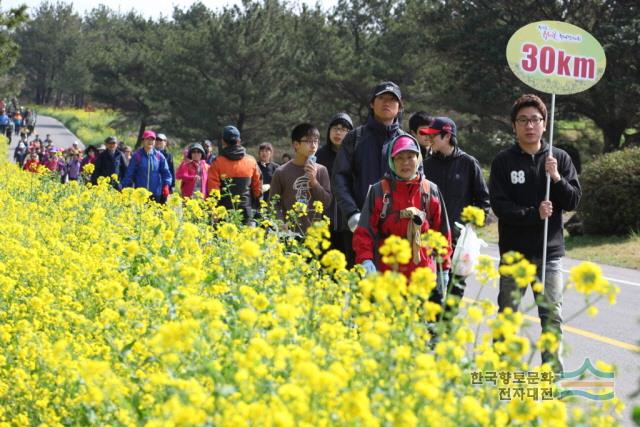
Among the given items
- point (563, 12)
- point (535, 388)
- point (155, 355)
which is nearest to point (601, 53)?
point (535, 388)

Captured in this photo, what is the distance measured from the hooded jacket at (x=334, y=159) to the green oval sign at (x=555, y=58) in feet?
4.41

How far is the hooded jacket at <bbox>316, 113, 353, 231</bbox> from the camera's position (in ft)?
23.8

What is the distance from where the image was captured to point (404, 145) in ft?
17.6

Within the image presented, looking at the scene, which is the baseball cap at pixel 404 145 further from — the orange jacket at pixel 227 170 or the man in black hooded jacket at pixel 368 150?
the orange jacket at pixel 227 170

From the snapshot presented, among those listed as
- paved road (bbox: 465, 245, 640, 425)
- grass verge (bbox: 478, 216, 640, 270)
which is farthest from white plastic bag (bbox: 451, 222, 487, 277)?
grass verge (bbox: 478, 216, 640, 270)

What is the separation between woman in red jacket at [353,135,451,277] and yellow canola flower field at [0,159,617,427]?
0.42 m

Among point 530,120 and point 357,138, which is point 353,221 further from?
point 530,120

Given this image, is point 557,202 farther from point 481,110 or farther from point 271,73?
point 271,73

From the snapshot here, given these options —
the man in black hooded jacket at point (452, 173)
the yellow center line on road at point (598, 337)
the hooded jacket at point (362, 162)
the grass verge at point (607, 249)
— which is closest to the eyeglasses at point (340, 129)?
the man in black hooded jacket at point (452, 173)

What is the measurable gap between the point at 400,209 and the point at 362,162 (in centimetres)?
106

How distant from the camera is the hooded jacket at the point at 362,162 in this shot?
6.49m

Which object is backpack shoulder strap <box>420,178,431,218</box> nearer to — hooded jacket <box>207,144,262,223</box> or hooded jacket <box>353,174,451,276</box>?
hooded jacket <box>353,174,451,276</box>

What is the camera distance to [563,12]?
106ft

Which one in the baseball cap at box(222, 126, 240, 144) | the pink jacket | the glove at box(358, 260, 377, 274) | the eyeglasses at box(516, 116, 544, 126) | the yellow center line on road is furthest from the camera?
the pink jacket
